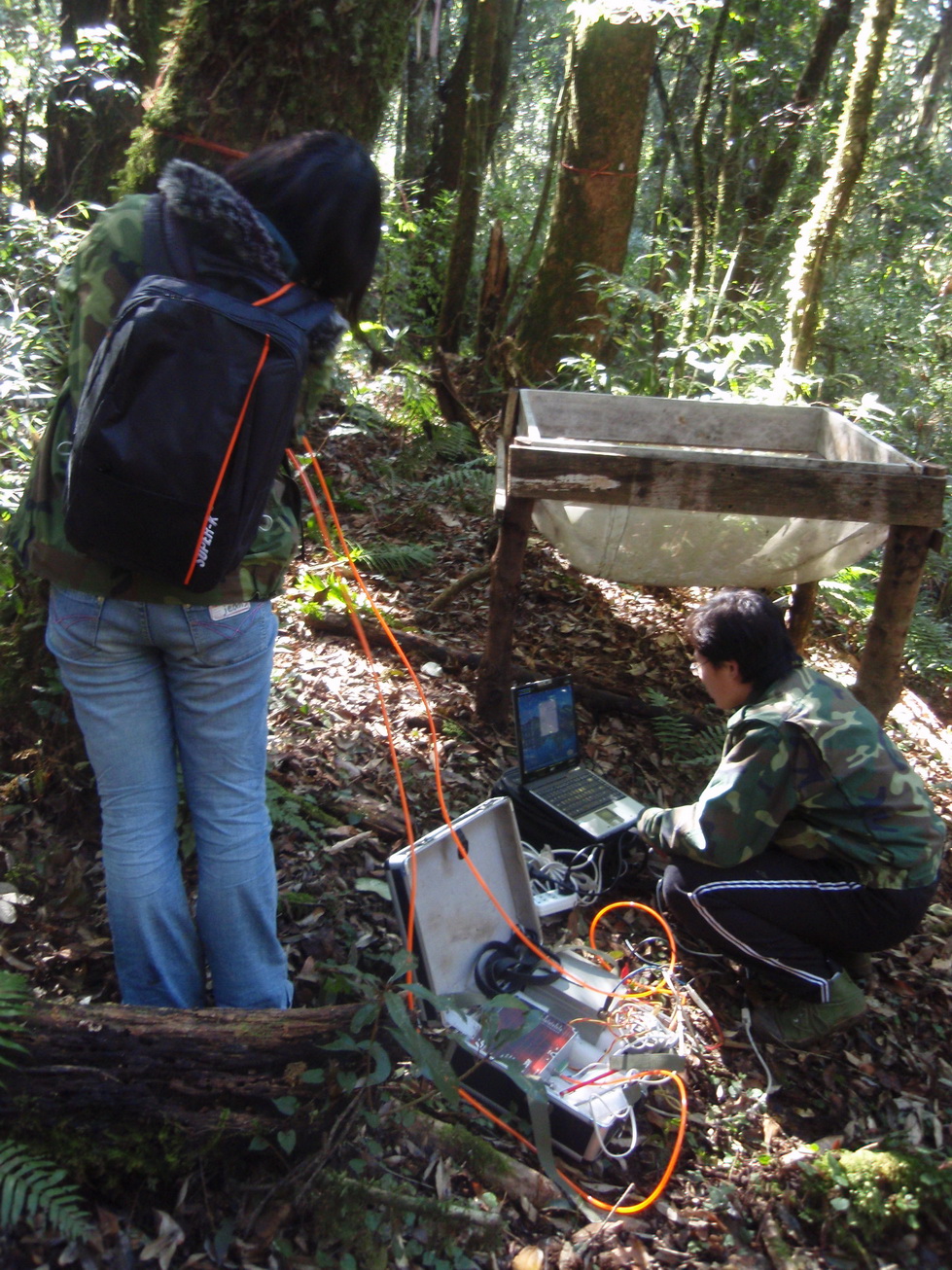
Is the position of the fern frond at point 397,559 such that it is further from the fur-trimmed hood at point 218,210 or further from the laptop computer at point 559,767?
the fur-trimmed hood at point 218,210

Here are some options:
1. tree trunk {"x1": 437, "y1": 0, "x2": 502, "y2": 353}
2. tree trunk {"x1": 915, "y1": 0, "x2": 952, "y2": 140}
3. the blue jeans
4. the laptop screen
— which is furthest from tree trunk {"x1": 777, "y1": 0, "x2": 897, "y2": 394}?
tree trunk {"x1": 915, "y1": 0, "x2": 952, "y2": 140}

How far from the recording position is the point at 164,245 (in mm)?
1653

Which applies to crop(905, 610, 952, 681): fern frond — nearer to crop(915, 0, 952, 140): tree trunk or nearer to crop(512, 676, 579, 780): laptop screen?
crop(512, 676, 579, 780): laptop screen

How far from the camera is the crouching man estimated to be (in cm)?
263

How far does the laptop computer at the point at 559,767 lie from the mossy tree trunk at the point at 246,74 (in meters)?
1.90

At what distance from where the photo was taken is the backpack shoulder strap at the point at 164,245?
1.65m

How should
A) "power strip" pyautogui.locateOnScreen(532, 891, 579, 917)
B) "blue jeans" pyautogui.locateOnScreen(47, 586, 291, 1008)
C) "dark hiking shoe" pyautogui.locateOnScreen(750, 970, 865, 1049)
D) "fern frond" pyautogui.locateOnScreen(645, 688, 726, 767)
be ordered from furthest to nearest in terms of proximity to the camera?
"fern frond" pyautogui.locateOnScreen(645, 688, 726, 767), "power strip" pyautogui.locateOnScreen(532, 891, 579, 917), "dark hiking shoe" pyautogui.locateOnScreen(750, 970, 865, 1049), "blue jeans" pyautogui.locateOnScreen(47, 586, 291, 1008)

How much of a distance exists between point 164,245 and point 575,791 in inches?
87.4

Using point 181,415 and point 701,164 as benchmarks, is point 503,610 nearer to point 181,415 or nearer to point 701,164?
point 181,415

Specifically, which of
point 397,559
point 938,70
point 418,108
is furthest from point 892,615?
point 938,70

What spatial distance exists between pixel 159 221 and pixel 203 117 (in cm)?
125

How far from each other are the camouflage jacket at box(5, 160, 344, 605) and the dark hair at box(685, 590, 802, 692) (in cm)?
139

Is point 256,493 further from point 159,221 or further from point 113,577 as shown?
point 159,221

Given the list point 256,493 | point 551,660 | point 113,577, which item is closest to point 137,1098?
point 113,577
